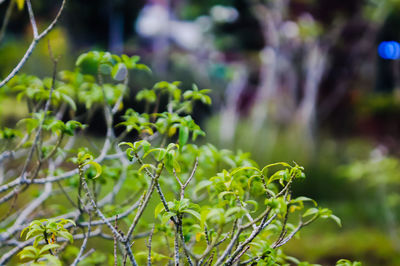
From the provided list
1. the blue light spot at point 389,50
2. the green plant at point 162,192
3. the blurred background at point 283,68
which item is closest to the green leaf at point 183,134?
the green plant at point 162,192

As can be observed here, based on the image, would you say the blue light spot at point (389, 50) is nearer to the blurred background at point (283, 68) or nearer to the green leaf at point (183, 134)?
the blurred background at point (283, 68)

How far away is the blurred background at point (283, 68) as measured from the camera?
219 inches

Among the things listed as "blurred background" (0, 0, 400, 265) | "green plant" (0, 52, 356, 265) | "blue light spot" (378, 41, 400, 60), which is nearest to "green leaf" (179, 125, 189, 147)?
"green plant" (0, 52, 356, 265)

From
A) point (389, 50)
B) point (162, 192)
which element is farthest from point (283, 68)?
point (162, 192)

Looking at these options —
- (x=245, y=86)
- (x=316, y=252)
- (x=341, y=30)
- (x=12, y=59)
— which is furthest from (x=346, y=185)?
(x=12, y=59)

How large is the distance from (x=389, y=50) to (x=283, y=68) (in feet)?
8.08

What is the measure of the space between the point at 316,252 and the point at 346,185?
8.48 ft

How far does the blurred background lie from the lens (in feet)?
18.2

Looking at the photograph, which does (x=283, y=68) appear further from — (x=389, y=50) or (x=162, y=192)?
(x=162, y=192)

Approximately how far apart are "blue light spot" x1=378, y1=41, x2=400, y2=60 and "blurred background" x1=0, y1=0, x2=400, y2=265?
0.02 metres

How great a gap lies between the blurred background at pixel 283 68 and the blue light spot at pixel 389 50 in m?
0.02

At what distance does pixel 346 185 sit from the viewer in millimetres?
5500

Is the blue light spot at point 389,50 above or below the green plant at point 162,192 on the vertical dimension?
above

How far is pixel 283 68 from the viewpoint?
8383 mm
